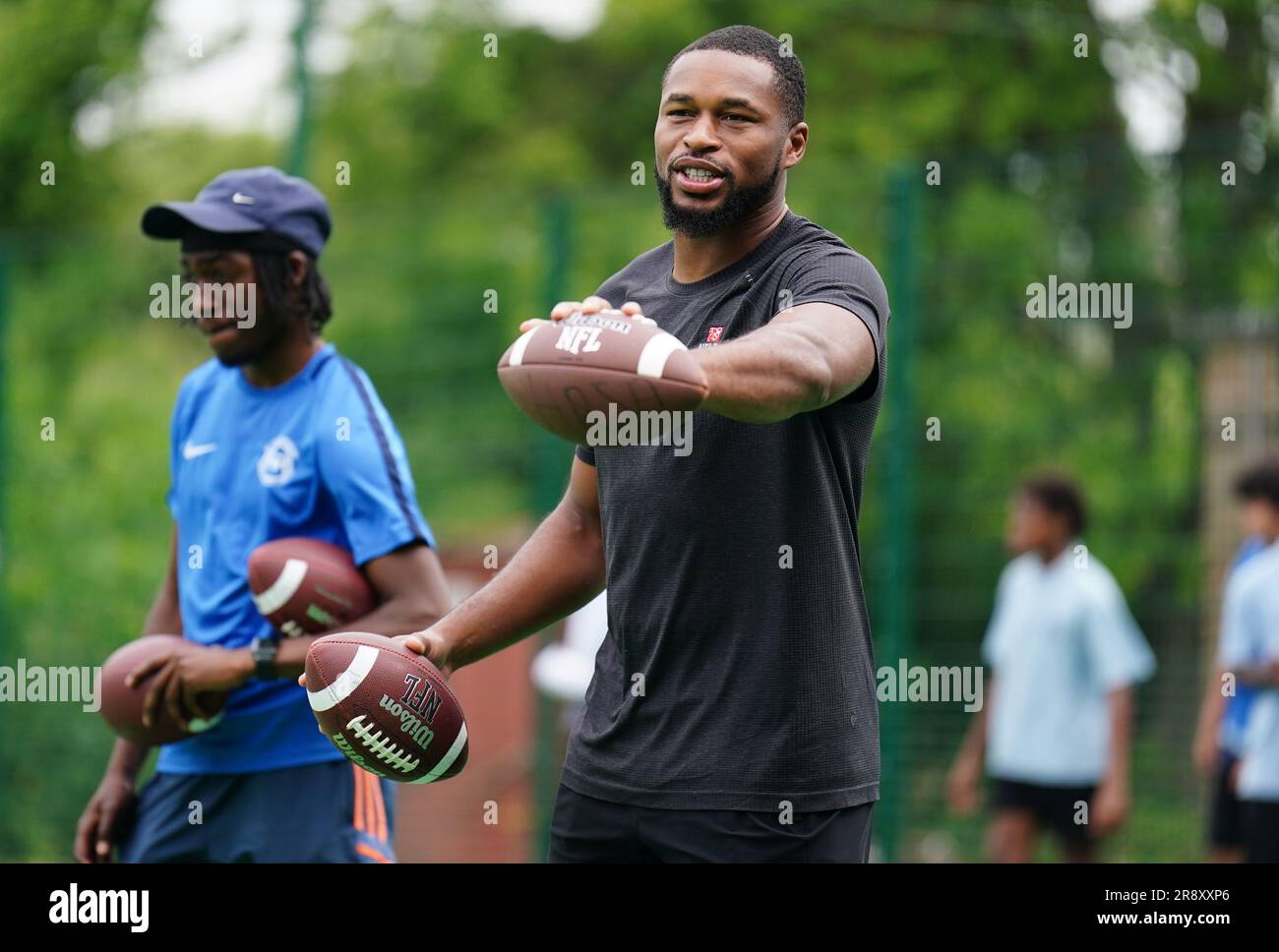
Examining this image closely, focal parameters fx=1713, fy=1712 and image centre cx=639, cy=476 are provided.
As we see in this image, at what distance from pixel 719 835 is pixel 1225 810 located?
5056mm

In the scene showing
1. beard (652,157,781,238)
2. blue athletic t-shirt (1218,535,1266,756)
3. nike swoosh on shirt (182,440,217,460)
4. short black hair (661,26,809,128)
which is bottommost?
blue athletic t-shirt (1218,535,1266,756)

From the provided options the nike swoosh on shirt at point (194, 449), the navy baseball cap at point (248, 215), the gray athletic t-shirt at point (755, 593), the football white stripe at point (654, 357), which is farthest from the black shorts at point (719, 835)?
the navy baseball cap at point (248, 215)

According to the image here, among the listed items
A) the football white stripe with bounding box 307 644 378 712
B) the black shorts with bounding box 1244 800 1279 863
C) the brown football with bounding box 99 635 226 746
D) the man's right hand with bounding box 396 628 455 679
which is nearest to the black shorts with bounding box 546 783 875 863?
the man's right hand with bounding box 396 628 455 679

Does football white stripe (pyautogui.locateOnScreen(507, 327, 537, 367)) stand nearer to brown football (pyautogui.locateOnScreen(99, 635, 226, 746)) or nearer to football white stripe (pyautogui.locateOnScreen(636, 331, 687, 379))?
football white stripe (pyautogui.locateOnScreen(636, 331, 687, 379))

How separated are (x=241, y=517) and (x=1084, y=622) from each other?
4.96m

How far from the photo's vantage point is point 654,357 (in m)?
2.78

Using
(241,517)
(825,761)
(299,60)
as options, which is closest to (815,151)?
(299,60)

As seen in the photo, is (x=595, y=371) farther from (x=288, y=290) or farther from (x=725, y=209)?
(x=288, y=290)

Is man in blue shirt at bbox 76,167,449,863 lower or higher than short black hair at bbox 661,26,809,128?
lower

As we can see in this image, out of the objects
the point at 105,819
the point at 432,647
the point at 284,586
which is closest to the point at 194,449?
the point at 284,586

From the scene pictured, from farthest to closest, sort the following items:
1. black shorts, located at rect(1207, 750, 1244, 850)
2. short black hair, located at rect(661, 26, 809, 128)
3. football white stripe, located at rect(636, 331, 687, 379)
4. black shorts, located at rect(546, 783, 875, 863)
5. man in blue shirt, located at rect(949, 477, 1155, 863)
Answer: man in blue shirt, located at rect(949, 477, 1155, 863) < black shorts, located at rect(1207, 750, 1244, 850) < short black hair, located at rect(661, 26, 809, 128) < black shorts, located at rect(546, 783, 875, 863) < football white stripe, located at rect(636, 331, 687, 379)

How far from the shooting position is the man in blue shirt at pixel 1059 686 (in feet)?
27.0

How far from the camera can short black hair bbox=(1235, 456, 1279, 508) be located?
7.50 meters

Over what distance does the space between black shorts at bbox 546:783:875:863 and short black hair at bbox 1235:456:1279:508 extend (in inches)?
181
